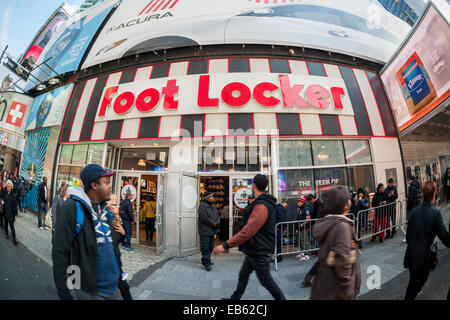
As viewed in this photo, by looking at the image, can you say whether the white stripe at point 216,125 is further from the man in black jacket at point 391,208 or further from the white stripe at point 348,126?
the man in black jacket at point 391,208

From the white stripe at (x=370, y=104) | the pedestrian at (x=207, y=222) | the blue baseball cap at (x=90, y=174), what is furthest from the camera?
the white stripe at (x=370, y=104)

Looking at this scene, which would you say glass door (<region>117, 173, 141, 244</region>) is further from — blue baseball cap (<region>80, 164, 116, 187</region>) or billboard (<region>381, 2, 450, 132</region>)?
billboard (<region>381, 2, 450, 132</region>)

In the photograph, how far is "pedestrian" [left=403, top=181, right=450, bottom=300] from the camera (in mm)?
2094

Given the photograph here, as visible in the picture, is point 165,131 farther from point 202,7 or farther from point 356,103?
point 356,103

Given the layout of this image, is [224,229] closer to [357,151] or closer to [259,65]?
[357,151]

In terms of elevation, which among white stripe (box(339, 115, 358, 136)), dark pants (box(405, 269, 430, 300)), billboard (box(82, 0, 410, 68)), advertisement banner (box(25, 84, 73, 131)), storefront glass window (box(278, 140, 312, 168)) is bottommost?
dark pants (box(405, 269, 430, 300))

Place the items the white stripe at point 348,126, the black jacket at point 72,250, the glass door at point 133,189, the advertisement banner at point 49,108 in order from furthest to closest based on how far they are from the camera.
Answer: the advertisement banner at point 49,108
the white stripe at point 348,126
the glass door at point 133,189
the black jacket at point 72,250

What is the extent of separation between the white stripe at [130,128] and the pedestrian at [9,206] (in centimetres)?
372

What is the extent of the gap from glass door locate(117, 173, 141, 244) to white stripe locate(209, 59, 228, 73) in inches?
194

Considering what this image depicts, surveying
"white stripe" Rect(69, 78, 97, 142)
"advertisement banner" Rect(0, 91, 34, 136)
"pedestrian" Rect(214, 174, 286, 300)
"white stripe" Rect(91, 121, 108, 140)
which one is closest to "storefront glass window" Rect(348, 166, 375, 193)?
"pedestrian" Rect(214, 174, 286, 300)

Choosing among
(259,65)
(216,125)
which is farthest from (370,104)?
(216,125)

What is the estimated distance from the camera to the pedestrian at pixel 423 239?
2094 mm

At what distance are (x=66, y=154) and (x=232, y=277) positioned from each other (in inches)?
297

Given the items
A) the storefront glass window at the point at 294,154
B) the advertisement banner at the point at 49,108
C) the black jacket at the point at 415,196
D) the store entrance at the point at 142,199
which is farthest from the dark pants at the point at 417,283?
the advertisement banner at the point at 49,108
